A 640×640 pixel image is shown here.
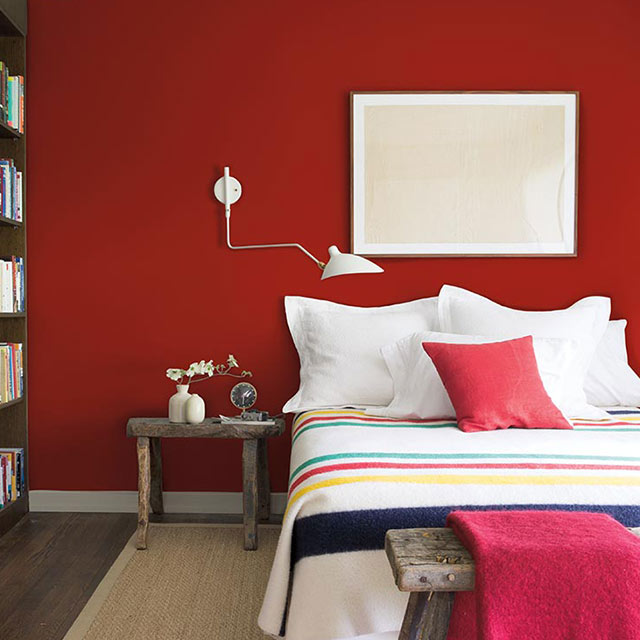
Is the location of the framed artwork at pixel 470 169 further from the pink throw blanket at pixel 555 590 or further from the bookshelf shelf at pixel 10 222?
the pink throw blanket at pixel 555 590

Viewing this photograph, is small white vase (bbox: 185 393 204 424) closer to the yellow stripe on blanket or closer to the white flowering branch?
the white flowering branch

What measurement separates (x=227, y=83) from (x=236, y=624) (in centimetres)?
239

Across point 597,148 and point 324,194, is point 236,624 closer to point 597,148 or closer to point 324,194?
point 324,194

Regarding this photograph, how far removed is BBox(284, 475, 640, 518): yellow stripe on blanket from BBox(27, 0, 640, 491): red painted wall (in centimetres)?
163

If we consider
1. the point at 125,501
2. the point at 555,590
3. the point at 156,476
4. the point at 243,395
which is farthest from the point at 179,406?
the point at 555,590

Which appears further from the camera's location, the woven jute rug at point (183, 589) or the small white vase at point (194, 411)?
the small white vase at point (194, 411)

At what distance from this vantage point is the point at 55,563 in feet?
9.47

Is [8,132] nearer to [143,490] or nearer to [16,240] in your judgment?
[16,240]

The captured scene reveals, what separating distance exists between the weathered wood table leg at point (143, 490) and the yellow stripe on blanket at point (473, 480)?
1332mm

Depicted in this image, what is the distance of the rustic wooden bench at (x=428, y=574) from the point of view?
1.45 metres

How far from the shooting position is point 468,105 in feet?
11.5

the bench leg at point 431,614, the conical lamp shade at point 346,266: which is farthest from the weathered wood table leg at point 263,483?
the bench leg at point 431,614

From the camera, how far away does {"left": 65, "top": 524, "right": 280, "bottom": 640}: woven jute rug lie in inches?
91.5

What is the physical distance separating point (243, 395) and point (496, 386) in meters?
1.15
